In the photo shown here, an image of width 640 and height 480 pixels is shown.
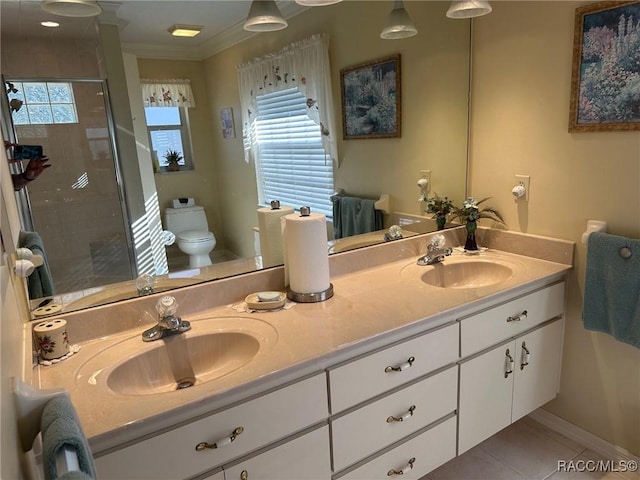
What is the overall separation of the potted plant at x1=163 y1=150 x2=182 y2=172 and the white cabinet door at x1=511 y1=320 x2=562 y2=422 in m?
1.45

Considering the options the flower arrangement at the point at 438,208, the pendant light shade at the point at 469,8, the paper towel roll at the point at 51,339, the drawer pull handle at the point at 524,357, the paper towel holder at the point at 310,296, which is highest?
the pendant light shade at the point at 469,8

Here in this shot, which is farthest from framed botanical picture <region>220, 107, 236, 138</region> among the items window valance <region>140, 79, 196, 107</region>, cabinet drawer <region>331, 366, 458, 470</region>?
cabinet drawer <region>331, 366, 458, 470</region>

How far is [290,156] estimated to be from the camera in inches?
70.0

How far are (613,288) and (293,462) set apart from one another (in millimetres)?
1342

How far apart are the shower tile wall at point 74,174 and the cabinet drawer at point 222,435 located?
64 cm

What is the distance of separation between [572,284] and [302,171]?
126 cm

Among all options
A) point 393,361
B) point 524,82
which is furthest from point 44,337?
point 524,82

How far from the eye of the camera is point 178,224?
1538 mm

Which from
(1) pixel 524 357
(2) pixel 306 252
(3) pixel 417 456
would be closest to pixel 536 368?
(1) pixel 524 357

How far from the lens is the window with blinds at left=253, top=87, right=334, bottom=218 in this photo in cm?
168

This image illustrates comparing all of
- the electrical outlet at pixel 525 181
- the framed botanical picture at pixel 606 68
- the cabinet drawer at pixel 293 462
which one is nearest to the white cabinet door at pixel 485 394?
the cabinet drawer at pixel 293 462

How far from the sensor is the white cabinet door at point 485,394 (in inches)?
62.2

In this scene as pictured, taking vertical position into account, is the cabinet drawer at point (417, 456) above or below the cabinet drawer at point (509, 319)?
below

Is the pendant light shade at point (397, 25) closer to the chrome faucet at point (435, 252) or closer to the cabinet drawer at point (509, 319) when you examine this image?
the chrome faucet at point (435, 252)
